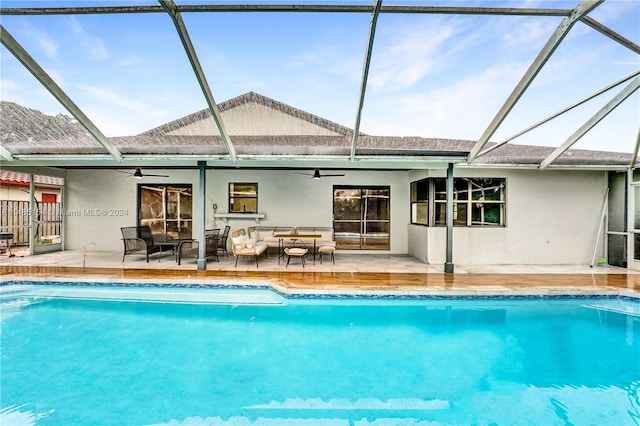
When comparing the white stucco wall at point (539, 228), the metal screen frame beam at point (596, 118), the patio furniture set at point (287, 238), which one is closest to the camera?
the metal screen frame beam at point (596, 118)

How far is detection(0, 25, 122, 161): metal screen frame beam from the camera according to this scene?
4.09m

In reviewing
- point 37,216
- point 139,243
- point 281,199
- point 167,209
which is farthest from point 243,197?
point 37,216

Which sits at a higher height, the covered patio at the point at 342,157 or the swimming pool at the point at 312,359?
the covered patio at the point at 342,157

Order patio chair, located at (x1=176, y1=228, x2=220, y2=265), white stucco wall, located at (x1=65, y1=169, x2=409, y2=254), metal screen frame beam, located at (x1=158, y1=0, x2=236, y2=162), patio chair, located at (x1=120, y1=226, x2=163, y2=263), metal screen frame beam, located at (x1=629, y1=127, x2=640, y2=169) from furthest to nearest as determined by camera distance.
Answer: white stucco wall, located at (x1=65, y1=169, x2=409, y2=254), patio chair, located at (x1=120, y1=226, x2=163, y2=263), patio chair, located at (x1=176, y1=228, x2=220, y2=265), metal screen frame beam, located at (x1=629, y1=127, x2=640, y2=169), metal screen frame beam, located at (x1=158, y1=0, x2=236, y2=162)

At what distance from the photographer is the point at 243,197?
9.84 m

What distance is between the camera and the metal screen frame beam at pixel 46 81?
13.4 feet

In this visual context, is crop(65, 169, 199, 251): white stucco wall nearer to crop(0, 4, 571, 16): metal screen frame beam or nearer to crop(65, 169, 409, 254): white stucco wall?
crop(65, 169, 409, 254): white stucco wall

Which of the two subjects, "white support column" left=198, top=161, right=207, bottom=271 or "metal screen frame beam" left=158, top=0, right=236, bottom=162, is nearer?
"metal screen frame beam" left=158, top=0, right=236, bottom=162

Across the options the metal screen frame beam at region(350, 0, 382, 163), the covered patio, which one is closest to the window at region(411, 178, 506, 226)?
the covered patio

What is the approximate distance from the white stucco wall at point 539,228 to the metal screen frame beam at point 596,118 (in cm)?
137

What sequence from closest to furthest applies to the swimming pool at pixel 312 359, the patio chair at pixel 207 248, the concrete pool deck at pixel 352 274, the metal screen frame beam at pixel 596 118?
1. the swimming pool at pixel 312 359
2. the metal screen frame beam at pixel 596 118
3. the concrete pool deck at pixel 352 274
4. the patio chair at pixel 207 248

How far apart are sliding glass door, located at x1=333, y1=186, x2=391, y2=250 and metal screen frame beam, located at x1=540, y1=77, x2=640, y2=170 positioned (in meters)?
4.47

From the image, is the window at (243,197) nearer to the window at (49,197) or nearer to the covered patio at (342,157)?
the covered patio at (342,157)

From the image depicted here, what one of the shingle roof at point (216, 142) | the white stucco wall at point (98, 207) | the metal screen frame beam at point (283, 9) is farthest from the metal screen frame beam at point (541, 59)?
the white stucco wall at point (98, 207)
